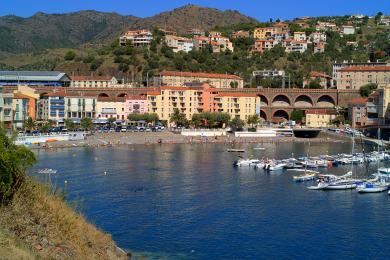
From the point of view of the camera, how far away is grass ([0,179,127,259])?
8.54 m

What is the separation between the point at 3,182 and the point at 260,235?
834cm

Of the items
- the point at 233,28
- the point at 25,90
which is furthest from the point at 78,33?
the point at 25,90

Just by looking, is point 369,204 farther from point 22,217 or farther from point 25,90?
point 25,90

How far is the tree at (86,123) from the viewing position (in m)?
42.2

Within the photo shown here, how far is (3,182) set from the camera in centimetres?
896

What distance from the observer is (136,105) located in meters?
47.3

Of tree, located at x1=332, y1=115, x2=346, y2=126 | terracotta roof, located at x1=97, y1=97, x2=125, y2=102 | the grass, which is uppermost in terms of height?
terracotta roof, located at x1=97, y1=97, x2=125, y2=102

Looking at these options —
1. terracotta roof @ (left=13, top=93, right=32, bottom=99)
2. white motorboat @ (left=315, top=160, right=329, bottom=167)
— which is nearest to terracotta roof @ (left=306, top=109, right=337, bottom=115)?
white motorboat @ (left=315, top=160, right=329, bottom=167)

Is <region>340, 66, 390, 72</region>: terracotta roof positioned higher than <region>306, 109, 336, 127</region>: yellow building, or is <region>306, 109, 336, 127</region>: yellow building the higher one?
<region>340, 66, 390, 72</region>: terracotta roof

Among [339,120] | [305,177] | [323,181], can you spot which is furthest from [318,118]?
[323,181]

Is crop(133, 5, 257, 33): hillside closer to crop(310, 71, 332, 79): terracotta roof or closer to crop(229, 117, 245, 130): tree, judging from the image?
crop(310, 71, 332, 79): terracotta roof

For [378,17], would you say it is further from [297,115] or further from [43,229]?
[43,229]

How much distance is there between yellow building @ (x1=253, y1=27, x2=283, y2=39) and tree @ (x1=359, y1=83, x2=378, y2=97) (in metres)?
24.6

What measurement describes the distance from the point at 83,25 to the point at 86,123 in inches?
4059
